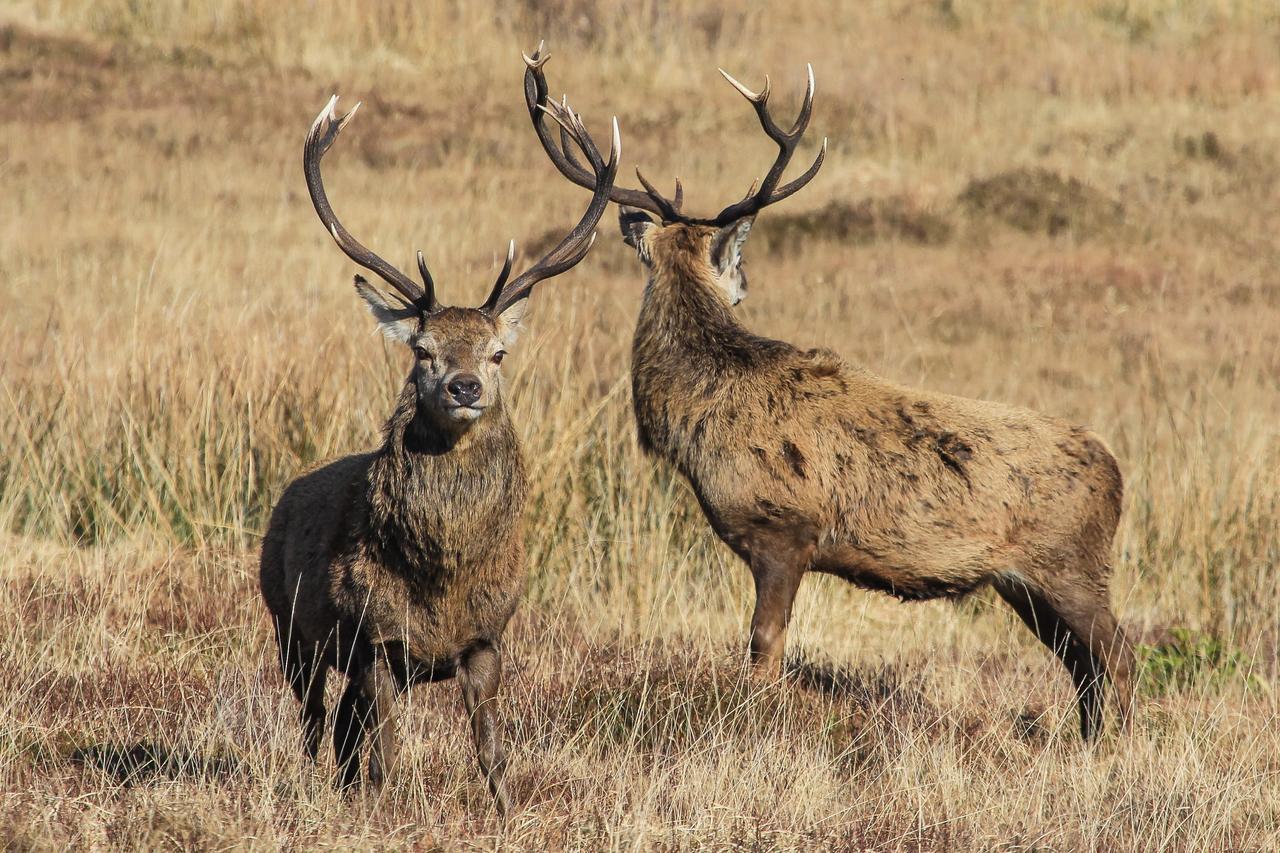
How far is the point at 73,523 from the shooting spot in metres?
9.02

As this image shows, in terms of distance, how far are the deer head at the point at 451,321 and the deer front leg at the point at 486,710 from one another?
75 cm

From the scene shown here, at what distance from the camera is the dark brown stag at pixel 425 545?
5.32 meters

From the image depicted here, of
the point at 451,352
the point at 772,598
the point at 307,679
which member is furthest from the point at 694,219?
the point at 307,679

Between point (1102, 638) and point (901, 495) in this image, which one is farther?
point (1102, 638)

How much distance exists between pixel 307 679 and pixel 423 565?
34.4 inches

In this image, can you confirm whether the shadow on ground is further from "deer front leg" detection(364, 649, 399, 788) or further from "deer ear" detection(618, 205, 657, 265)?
"deer ear" detection(618, 205, 657, 265)

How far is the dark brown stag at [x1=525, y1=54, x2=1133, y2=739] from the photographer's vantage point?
6.62 metres

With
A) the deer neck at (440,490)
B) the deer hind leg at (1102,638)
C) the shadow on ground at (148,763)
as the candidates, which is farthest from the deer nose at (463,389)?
the deer hind leg at (1102,638)

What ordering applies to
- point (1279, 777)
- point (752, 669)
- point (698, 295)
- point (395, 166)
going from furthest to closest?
point (395, 166), point (698, 295), point (752, 669), point (1279, 777)

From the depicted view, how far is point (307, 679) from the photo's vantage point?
5.95 metres

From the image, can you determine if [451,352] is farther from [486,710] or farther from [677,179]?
[677,179]

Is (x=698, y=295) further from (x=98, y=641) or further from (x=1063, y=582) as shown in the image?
(x=98, y=641)


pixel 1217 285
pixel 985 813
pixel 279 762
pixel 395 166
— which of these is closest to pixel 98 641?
pixel 279 762

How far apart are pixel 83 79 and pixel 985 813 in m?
20.3
